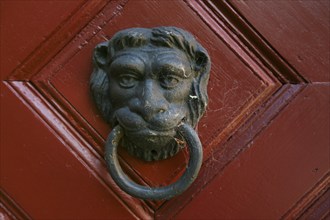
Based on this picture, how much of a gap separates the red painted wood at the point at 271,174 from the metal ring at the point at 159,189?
0.09 m

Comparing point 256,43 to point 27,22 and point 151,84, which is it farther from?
point 27,22

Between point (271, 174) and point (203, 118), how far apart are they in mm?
148

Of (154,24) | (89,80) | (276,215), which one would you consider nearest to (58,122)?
(89,80)

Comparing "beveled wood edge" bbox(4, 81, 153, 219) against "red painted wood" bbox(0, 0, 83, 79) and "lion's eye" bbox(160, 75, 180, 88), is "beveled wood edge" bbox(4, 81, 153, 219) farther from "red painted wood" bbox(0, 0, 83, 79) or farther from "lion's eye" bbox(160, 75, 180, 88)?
"lion's eye" bbox(160, 75, 180, 88)

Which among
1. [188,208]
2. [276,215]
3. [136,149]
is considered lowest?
[276,215]

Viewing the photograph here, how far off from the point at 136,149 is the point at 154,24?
0.20 meters

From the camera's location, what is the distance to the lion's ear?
677 millimetres

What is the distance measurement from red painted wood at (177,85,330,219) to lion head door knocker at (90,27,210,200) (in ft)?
0.33

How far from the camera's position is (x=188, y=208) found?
72 cm

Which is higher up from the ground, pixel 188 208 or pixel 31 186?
pixel 31 186

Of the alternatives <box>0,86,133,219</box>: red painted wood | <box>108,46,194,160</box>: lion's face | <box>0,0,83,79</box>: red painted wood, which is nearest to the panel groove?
<box>108,46,194,160</box>: lion's face

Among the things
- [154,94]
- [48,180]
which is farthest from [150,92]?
[48,180]

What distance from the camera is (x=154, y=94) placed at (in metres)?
0.62

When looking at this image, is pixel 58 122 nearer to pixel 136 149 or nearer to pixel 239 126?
pixel 136 149
